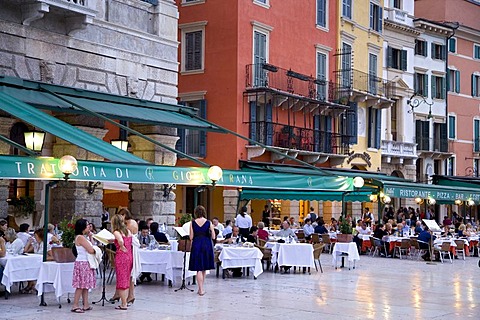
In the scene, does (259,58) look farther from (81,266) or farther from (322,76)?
(81,266)

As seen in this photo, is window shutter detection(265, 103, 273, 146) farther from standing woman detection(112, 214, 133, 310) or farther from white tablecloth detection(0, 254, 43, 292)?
standing woman detection(112, 214, 133, 310)

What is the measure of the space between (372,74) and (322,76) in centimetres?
509

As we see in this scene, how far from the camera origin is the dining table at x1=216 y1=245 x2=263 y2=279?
56.5 ft

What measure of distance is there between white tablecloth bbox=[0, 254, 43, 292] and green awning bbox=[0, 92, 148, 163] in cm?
212

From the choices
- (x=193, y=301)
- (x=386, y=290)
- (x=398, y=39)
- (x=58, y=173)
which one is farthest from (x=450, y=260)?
(x=398, y=39)

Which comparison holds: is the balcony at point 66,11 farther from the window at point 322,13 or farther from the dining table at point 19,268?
the window at point 322,13

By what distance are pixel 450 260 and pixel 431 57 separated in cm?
2396

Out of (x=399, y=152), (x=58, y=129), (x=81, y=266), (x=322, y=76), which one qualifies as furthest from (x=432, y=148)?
(x=81, y=266)

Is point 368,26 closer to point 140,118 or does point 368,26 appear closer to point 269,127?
point 269,127

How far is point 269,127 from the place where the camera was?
103ft

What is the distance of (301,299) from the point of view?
14445mm

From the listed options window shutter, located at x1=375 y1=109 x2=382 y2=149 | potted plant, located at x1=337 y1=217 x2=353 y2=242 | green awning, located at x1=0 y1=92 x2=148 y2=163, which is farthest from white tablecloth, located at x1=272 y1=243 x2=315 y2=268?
window shutter, located at x1=375 y1=109 x2=382 y2=149

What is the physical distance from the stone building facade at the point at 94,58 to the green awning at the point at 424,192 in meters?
7.67

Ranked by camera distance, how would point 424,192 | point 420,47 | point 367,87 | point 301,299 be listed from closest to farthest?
point 301,299 < point 424,192 < point 367,87 < point 420,47
